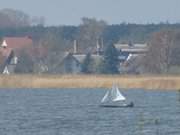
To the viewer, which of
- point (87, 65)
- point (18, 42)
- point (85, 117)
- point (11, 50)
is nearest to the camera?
point (85, 117)

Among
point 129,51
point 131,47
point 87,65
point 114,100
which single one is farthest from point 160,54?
point 131,47

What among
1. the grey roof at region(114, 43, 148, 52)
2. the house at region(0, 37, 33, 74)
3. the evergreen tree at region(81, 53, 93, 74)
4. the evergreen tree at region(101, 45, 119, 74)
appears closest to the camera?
the evergreen tree at region(101, 45, 119, 74)

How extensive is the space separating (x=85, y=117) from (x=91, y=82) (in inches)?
1306

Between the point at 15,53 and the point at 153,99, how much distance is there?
197 feet

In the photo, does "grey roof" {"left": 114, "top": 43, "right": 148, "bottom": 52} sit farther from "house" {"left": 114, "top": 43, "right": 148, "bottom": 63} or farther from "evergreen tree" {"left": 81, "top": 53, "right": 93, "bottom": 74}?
"evergreen tree" {"left": 81, "top": 53, "right": 93, "bottom": 74}

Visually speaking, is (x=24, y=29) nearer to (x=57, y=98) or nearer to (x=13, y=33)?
(x=13, y=33)

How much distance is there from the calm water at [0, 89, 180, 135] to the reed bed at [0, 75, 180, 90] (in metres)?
4.60

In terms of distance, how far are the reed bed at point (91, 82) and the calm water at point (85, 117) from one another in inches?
181

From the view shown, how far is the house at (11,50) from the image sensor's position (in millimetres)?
125938

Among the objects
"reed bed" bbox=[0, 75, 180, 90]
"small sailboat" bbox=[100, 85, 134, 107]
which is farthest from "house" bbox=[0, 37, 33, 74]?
"small sailboat" bbox=[100, 85, 134, 107]

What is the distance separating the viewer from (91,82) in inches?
3364

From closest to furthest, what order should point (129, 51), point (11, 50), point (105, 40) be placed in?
point (11, 50)
point (129, 51)
point (105, 40)

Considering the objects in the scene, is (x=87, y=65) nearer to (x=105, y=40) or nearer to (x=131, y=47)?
(x=131, y=47)

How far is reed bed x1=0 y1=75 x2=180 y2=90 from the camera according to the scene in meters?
80.9
